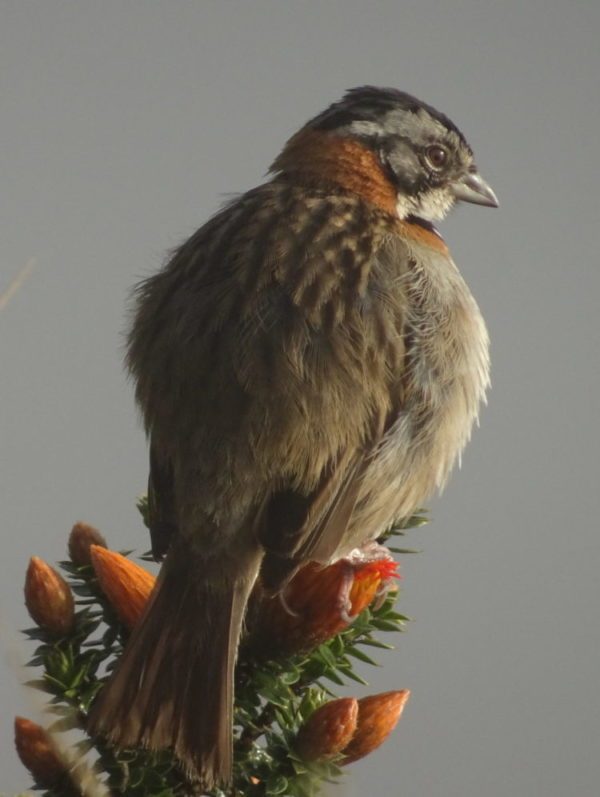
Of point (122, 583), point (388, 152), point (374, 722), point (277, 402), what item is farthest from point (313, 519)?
point (388, 152)

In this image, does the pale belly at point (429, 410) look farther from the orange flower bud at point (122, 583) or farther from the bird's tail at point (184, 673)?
the orange flower bud at point (122, 583)

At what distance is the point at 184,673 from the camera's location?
7.73 feet

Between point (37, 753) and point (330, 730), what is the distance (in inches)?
17.7

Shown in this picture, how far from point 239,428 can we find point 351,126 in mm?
1405

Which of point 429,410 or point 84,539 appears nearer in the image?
point 84,539

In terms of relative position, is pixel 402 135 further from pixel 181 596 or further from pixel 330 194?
pixel 181 596

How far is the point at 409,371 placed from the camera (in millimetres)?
2834

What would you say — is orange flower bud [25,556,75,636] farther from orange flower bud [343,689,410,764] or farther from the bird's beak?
the bird's beak

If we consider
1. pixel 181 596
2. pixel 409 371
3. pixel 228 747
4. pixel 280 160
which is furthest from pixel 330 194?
pixel 228 747

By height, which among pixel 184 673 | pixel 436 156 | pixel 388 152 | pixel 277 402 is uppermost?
pixel 436 156

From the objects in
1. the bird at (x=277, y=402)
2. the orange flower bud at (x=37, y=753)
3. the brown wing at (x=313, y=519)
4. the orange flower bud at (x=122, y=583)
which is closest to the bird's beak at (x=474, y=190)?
the bird at (x=277, y=402)

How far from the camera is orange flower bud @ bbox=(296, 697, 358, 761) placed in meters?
1.85

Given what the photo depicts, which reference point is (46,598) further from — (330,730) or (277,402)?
(277,402)

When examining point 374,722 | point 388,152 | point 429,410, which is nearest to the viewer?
point 374,722
